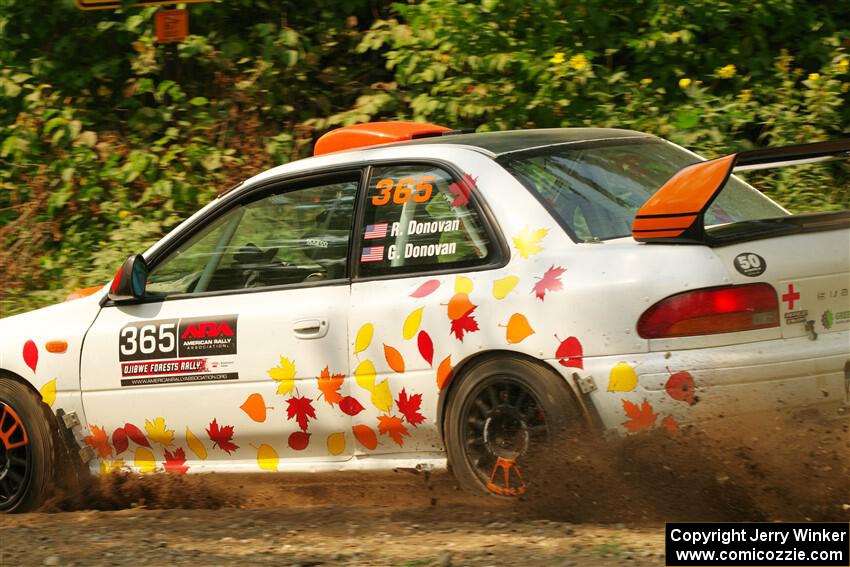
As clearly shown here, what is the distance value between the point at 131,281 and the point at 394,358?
1402 millimetres

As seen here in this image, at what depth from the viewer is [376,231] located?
5.18 meters

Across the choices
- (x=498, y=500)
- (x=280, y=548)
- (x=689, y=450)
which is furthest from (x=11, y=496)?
(x=689, y=450)

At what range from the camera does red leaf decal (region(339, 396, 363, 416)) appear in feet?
16.6

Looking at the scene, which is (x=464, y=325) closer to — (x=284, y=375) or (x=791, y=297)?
(x=284, y=375)

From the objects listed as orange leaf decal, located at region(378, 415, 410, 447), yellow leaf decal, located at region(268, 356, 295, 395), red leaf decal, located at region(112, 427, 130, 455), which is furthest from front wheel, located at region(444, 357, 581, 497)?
red leaf decal, located at region(112, 427, 130, 455)

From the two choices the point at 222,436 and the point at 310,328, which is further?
the point at 222,436

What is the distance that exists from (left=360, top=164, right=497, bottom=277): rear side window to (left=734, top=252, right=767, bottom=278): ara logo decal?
37.3 inches

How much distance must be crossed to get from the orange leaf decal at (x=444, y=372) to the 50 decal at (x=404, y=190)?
2.33ft

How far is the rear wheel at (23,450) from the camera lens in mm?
5785

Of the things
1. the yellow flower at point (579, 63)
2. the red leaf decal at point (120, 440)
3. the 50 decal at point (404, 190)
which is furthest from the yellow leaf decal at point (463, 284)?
the yellow flower at point (579, 63)

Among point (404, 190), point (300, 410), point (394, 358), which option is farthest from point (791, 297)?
point (300, 410)

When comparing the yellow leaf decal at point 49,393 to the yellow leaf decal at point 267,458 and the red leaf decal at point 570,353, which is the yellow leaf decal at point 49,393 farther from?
the red leaf decal at point 570,353

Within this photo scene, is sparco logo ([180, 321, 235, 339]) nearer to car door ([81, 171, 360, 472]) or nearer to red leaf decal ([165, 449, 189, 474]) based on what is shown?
car door ([81, 171, 360, 472])

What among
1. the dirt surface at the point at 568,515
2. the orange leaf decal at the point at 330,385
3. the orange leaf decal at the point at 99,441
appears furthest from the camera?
the orange leaf decal at the point at 99,441
